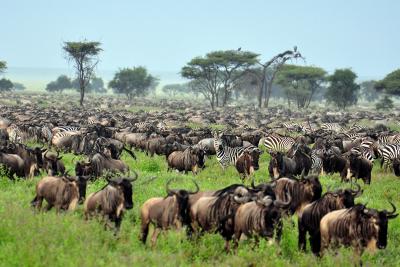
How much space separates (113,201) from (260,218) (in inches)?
108

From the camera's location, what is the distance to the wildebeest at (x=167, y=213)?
856cm

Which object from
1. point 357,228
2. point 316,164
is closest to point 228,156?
point 316,164

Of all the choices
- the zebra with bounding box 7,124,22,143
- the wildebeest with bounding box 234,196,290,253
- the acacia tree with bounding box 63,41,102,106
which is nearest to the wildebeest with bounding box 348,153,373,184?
the wildebeest with bounding box 234,196,290,253

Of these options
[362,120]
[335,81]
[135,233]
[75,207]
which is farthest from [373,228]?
[335,81]

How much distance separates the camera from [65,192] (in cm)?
1011

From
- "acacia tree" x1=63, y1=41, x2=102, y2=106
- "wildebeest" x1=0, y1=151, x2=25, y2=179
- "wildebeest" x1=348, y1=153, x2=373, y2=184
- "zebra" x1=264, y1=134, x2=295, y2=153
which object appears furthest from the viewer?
"acacia tree" x1=63, y1=41, x2=102, y2=106

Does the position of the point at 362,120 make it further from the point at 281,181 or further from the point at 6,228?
the point at 6,228

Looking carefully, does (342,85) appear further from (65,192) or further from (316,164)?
(65,192)

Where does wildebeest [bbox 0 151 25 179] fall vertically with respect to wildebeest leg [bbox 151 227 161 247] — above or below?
above

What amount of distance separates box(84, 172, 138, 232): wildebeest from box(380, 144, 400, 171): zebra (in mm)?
13452

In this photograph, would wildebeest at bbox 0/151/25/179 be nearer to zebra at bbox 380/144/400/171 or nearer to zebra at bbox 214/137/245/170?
zebra at bbox 214/137/245/170

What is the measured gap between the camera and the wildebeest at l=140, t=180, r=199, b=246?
8562 millimetres

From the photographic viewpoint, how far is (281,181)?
10.7m

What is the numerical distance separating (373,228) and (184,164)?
9.46m
